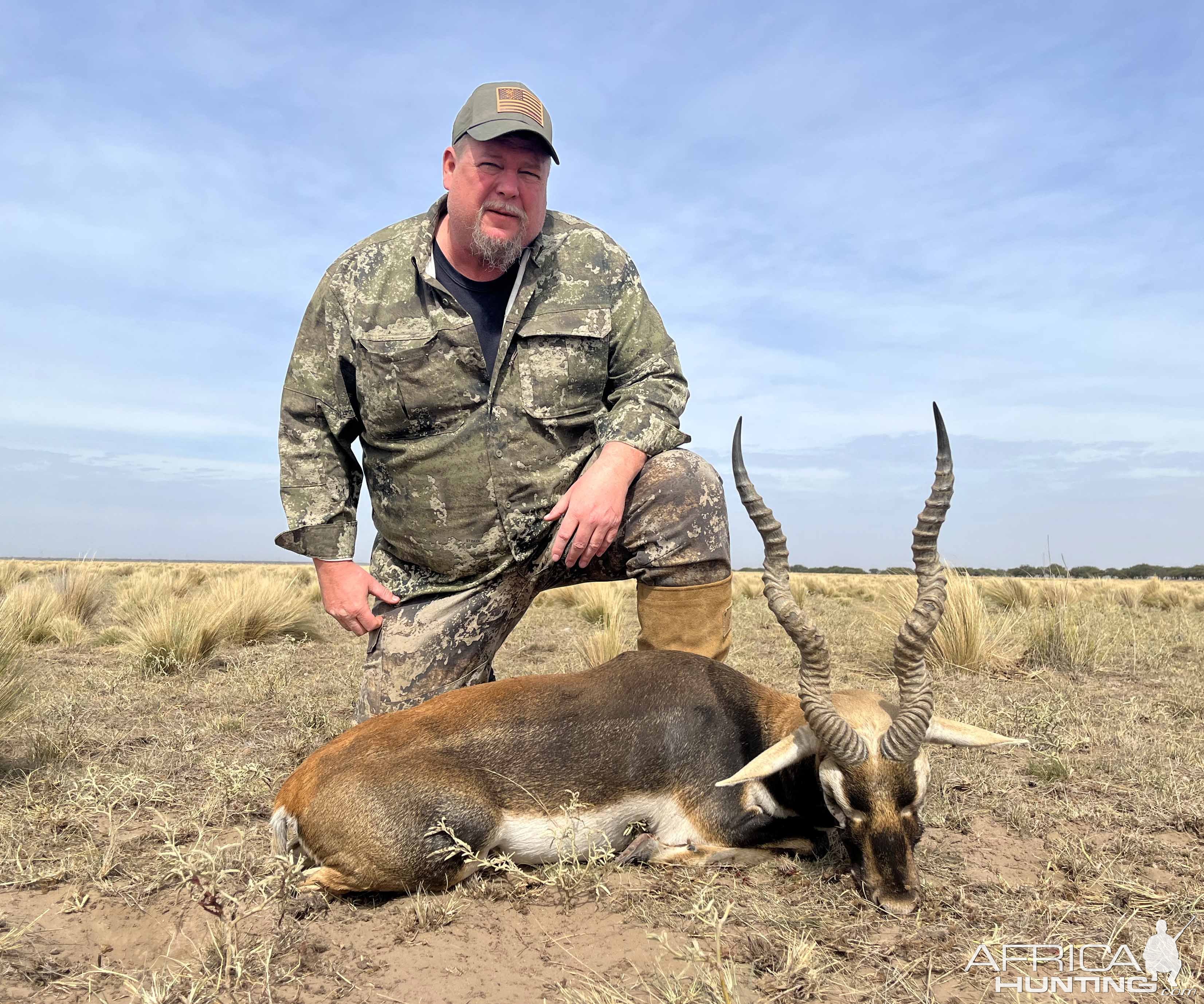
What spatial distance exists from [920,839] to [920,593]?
48.4 inches

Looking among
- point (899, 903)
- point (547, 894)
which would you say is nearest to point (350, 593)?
point (547, 894)

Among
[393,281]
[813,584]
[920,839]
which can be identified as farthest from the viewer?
[813,584]

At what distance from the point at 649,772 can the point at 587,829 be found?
34cm

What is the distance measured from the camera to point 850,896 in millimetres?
3148

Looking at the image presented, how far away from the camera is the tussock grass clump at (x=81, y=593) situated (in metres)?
12.5

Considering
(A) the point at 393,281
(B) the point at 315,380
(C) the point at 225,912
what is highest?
(A) the point at 393,281

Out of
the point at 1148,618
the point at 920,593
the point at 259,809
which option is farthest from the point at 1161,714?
the point at 1148,618

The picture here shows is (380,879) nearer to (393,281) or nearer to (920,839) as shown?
(920,839)

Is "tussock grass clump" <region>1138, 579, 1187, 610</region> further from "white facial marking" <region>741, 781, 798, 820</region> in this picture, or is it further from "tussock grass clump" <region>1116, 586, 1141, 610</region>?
"white facial marking" <region>741, 781, 798, 820</region>

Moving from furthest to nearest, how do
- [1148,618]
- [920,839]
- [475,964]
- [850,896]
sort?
[1148,618]
[920,839]
[850,896]
[475,964]

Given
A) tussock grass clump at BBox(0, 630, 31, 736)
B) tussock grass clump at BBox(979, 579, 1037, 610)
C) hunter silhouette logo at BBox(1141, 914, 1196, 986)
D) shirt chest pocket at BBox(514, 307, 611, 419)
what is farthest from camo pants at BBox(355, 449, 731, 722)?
tussock grass clump at BBox(979, 579, 1037, 610)

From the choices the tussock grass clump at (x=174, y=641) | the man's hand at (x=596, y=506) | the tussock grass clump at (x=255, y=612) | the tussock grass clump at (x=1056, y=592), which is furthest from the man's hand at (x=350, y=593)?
the tussock grass clump at (x=1056, y=592)

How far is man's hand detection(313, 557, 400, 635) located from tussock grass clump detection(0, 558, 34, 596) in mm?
10458

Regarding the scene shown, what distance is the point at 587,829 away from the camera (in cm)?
341
